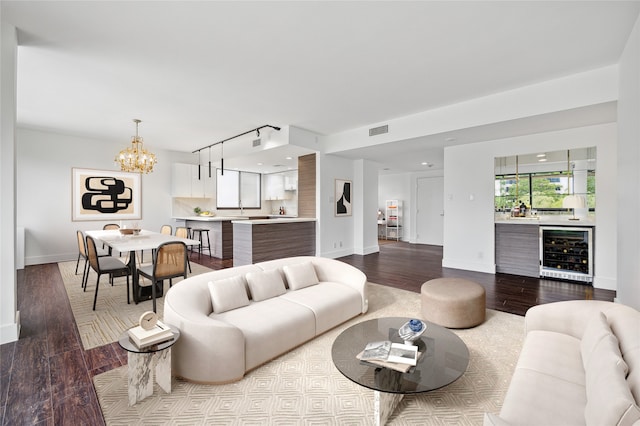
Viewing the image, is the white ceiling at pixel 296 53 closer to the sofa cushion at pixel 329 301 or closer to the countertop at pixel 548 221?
the countertop at pixel 548 221

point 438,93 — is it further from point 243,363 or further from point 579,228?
point 243,363

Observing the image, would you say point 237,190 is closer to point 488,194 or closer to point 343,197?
point 343,197

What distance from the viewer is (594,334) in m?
1.67

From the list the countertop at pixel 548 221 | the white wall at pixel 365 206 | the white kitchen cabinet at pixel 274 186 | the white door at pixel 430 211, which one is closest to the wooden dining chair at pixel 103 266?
the white wall at pixel 365 206

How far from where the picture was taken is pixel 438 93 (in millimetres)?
4188

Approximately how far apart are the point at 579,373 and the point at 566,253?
14.0 feet

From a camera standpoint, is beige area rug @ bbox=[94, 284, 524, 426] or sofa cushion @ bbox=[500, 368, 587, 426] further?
beige area rug @ bbox=[94, 284, 524, 426]

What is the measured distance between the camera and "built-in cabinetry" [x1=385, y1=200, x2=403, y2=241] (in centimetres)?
1034

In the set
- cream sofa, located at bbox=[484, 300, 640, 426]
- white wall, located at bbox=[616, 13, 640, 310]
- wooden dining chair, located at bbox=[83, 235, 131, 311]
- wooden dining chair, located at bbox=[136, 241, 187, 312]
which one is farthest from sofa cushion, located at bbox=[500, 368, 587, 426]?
wooden dining chair, located at bbox=[83, 235, 131, 311]

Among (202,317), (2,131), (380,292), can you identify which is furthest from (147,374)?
(380,292)

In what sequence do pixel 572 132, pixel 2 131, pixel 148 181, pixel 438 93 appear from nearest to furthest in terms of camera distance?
1. pixel 2 131
2. pixel 438 93
3. pixel 572 132
4. pixel 148 181

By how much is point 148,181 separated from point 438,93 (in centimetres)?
709

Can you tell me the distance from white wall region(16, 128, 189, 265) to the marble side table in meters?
6.15

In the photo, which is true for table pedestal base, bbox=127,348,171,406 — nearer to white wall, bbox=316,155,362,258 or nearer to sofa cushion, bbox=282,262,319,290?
sofa cushion, bbox=282,262,319,290
